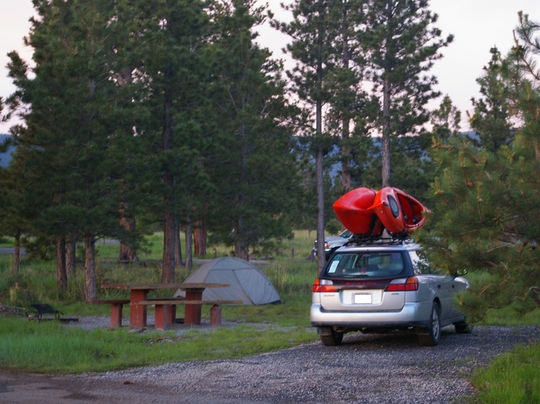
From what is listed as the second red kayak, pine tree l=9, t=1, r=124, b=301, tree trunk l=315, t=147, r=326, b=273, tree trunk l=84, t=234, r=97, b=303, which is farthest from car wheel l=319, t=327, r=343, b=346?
tree trunk l=315, t=147, r=326, b=273

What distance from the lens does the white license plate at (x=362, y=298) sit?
12250 millimetres

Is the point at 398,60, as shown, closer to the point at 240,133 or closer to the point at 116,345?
the point at 240,133

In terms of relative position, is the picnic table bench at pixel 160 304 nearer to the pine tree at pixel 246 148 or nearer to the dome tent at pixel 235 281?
the dome tent at pixel 235 281

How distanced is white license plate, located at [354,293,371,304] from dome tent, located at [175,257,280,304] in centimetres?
952

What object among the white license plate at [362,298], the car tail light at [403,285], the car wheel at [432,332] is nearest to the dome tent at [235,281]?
the car wheel at [432,332]

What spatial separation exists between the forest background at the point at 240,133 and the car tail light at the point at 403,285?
211 cm

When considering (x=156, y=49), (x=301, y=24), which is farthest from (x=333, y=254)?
(x=301, y=24)

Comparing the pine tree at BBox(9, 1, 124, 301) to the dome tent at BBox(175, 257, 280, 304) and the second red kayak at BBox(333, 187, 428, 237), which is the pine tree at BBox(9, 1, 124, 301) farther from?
the second red kayak at BBox(333, 187, 428, 237)

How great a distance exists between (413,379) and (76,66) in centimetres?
1477

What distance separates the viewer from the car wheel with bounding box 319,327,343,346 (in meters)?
12.8

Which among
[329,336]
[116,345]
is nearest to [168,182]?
[116,345]

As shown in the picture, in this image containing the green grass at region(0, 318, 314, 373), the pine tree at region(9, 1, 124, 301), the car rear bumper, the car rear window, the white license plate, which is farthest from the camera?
the pine tree at region(9, 1, 124, 301)

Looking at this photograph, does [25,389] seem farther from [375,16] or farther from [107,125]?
[375,16]

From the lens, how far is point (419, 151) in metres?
37.9
